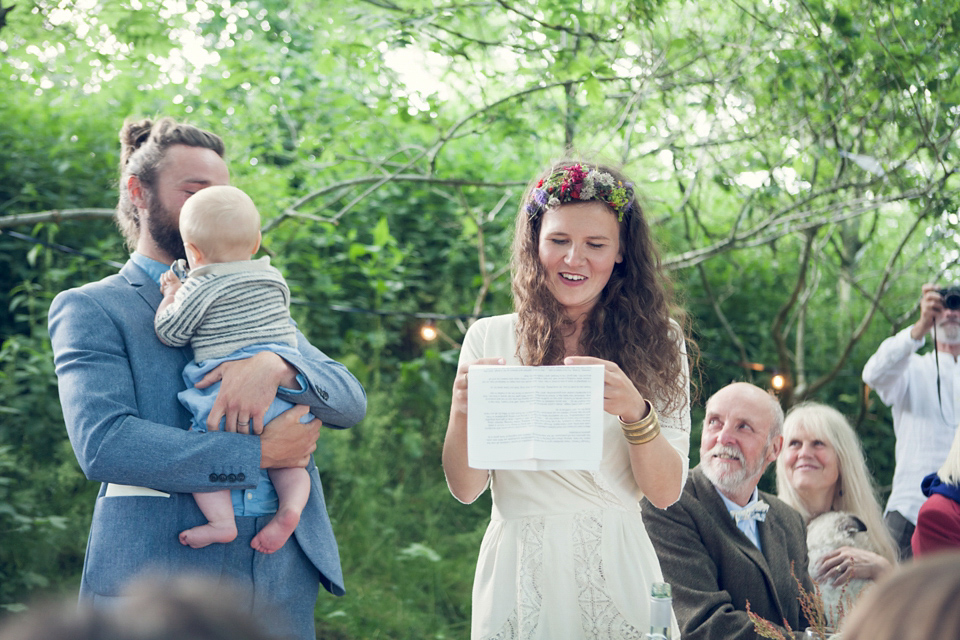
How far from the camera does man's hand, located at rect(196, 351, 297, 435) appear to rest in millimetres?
1792

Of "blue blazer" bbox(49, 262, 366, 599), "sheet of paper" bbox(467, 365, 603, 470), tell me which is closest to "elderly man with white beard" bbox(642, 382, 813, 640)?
"sheet of paper" bbox(467, 365, 603, 470)

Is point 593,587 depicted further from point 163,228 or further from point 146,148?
point 146,148

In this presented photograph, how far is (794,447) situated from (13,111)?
5149 mm

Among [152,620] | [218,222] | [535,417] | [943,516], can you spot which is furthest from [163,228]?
[943,516]

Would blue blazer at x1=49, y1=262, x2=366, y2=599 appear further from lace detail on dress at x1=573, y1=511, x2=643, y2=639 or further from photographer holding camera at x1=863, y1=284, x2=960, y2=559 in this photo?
photographer holding camera at x1=863, y1=284, x2=960, y2=559

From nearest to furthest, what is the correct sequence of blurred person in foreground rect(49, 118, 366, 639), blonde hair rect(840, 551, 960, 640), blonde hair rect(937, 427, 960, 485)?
blonde hair rect(840, 551, 960, 640), blurred person in foreground rect(49, 118, 366, 639), blonde hair rect(937, 427, 960, 485)

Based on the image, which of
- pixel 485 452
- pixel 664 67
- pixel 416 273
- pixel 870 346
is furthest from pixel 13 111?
pixel 870 346

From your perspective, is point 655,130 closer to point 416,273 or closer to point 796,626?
point 416,273

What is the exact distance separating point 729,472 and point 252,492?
1809mm

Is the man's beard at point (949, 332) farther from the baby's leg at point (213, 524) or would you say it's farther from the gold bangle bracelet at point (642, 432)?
the baby's leg at point (213, 524)

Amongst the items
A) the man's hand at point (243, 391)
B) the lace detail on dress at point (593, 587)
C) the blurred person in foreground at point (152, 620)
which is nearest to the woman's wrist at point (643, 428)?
the lace detail on dress at point (593, 587)

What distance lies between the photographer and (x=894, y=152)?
4.84 m

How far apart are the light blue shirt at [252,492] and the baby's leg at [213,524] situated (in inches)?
2.1

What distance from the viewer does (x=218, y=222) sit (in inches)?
75.0
